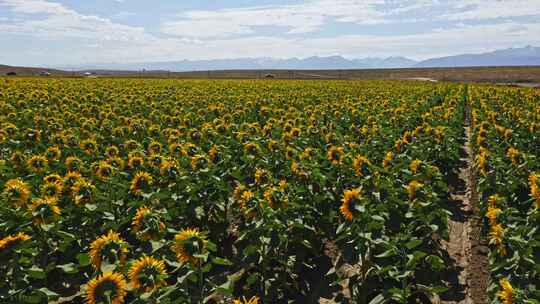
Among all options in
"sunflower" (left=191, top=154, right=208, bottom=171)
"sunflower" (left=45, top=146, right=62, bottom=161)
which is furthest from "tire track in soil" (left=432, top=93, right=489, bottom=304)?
"sunflower" (left=45, top=146, right=62, bottom=161)

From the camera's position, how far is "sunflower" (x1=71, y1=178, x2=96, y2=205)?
5560 millimetres

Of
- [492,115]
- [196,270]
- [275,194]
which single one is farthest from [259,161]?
[492,115]

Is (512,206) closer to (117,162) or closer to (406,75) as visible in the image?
(117,162)

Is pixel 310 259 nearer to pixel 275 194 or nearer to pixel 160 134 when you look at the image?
pixel 275 194

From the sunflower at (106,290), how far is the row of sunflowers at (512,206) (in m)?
3.07

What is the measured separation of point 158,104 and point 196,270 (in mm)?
13761

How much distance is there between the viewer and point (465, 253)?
19.9 feet

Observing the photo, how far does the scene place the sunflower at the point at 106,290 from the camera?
3232 millimetres

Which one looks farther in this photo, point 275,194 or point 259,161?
point 259,161

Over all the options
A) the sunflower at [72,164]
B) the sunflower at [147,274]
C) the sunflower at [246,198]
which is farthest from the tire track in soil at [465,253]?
the sunflower at [72,164]

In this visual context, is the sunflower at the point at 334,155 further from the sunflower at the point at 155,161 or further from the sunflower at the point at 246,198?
the sunflower at the point at 155,161

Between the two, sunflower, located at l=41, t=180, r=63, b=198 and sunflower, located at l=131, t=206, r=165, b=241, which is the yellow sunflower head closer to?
sunflower, located at l=41, t=180, r=63, b=198

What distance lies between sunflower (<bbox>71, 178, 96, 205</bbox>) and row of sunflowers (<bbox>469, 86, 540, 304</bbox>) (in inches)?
191

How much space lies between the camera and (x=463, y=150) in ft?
40.2
